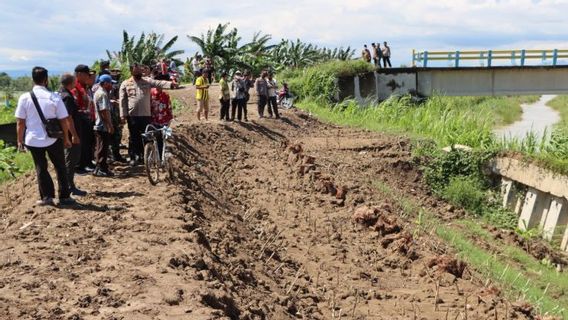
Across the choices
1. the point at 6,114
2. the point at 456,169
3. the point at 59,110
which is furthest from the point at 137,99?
the point at 6,114

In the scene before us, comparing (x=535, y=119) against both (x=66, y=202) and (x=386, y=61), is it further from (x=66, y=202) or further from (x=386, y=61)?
(x=66, y=202)

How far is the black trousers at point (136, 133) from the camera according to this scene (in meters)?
10.2

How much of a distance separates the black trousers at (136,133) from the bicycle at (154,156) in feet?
0.87

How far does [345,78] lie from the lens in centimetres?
3225

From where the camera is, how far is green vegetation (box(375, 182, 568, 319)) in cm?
1073

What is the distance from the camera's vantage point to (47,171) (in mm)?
8008

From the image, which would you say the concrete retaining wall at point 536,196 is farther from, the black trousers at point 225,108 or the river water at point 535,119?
the river water at point 535,119

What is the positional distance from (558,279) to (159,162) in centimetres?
749

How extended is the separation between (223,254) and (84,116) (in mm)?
3358

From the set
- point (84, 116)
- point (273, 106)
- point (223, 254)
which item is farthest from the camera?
point (273, 106)

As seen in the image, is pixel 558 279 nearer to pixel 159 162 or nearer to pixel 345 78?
pixel 159 162

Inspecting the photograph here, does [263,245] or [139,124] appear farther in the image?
[139,124]

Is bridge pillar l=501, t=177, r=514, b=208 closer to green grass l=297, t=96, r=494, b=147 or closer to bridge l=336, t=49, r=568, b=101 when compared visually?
green grass l=297, t=96, r=494, b=147

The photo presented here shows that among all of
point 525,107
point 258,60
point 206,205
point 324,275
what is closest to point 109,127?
point 206,205
